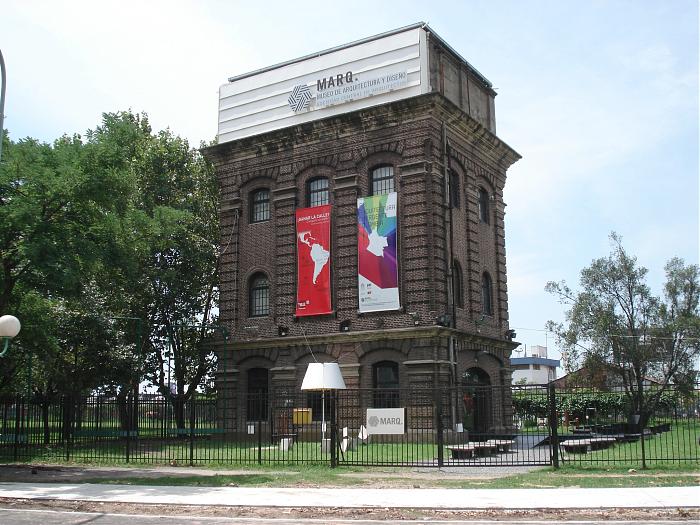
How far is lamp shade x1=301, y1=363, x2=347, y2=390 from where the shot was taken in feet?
78.0

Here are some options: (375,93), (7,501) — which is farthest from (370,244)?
(7,501)

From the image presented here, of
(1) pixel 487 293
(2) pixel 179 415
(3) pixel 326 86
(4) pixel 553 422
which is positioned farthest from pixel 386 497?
(3) pixel 326 86

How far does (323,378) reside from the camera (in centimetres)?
2395

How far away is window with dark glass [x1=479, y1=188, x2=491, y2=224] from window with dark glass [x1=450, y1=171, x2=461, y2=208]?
2.58 meters

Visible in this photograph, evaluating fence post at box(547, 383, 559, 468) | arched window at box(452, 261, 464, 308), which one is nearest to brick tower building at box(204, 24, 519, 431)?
arched window at box(452, 261, 464, 308)

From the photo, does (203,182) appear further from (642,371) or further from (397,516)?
(397,516)

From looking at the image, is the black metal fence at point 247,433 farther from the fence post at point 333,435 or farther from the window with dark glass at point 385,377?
the window with dark glass at point 385,377

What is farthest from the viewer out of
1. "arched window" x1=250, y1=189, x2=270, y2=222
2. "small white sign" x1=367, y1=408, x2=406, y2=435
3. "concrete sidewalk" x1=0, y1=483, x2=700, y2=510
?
"arched window" x1=250, y1=189, x2=270, y2=222

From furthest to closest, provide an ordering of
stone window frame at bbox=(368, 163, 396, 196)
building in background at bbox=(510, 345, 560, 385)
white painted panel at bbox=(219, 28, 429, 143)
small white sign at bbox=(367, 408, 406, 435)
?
building in background at bbox=(510, 345, 560, 385) → stone window frame at bbox=(368, 163, 396, 196) → white painted panel at bbox=(219, 28, 429, 143) → small white sign at bbox=(367, 408, 406, 435)

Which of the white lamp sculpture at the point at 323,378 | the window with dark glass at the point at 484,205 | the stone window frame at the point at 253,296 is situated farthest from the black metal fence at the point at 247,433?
the window with dark glass at the point at 484,205

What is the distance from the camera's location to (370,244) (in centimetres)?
2961

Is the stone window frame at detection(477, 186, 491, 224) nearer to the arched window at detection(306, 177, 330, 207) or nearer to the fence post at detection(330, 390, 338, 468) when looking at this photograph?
the arched window at detection(306, 177, 330, 207)

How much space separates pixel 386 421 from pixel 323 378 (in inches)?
184

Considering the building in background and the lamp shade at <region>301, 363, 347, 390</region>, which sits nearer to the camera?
the lamp shade at <region>301, 363, 347, 390</region>
